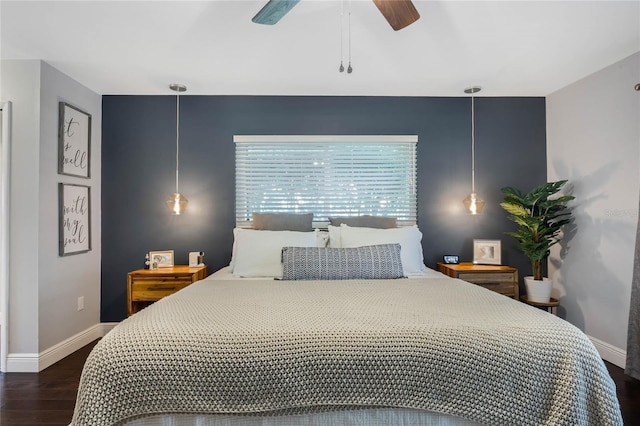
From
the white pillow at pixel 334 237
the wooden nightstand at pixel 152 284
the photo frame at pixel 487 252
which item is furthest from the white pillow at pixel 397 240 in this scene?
the wooden nightstand at pixel 152 284

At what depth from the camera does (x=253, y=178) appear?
11.2 ft

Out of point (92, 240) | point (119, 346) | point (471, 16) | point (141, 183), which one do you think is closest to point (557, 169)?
point (471, 16)

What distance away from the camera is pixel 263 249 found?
2.71 meters

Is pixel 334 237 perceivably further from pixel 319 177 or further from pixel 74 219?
pixel 74 219

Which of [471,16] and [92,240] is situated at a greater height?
[471,16]

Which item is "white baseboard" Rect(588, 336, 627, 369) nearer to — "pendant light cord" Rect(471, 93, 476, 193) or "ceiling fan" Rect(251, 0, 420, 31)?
"pendant light cord" Rect(471, 93, 476, 193)

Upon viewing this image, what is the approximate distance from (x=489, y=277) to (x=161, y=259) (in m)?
3.11

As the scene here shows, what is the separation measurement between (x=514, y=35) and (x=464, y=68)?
0.53 m

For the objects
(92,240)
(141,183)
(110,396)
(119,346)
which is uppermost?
(141,183)

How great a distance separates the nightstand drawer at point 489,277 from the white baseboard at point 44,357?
3.55 meters

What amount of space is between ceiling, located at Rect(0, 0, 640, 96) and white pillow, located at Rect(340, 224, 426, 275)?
1406 millimetres

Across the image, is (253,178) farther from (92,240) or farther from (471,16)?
(471,16)

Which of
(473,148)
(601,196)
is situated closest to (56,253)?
(473,148)

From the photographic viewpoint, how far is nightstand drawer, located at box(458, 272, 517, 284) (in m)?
2.99
